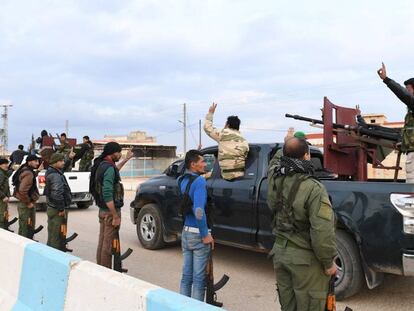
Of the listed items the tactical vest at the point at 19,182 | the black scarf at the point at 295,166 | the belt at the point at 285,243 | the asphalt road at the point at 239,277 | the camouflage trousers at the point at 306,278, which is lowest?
the asphalt road at the point at 239,277

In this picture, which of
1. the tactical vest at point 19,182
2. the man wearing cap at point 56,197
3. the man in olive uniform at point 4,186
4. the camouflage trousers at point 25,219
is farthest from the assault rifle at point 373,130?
the man in olive uniform at point 4,186

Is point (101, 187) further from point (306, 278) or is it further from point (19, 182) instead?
point (306, 278)

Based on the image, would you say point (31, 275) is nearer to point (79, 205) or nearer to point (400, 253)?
point (400, 253)

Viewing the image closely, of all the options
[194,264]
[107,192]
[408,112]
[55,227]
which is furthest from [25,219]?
[408,112]

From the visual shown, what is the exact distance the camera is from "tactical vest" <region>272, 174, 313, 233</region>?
10.1ft

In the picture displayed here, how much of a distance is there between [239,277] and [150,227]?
2.14m

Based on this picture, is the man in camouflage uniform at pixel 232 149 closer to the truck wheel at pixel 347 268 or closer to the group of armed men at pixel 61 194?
the group of armed men at pixel 61 194

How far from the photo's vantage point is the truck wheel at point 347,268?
15.3 ft

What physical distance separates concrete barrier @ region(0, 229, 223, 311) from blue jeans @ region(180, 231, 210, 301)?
4.16 ft

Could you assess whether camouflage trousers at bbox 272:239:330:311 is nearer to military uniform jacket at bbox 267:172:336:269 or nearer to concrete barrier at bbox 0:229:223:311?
military uniform jacket at bbox 267:172:336:269

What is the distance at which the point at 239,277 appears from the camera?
5859 mm

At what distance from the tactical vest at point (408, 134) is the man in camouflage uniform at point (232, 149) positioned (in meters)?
1.92

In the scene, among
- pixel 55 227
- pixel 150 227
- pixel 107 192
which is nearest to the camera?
pixel 107 192

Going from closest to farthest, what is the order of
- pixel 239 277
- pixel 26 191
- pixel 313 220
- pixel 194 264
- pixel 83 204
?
1. pixel 313 220
2. pixel 194 264
3. pixel 239 277
4. pixel 26 191
5. pixel 83 204
